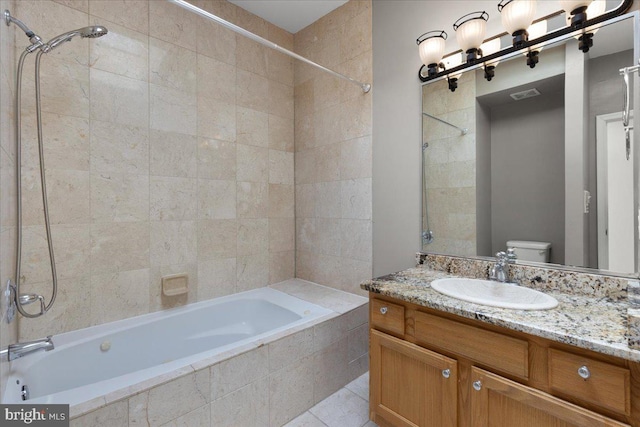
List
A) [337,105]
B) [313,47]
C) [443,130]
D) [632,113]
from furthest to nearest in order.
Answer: [313,47], [337,105], [443,130], [632,113]

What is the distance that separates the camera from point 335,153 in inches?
96.8

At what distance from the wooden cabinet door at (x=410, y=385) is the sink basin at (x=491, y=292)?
0.94ft

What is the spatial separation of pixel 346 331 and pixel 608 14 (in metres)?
2.11

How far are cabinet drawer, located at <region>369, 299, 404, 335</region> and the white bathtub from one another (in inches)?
20.2

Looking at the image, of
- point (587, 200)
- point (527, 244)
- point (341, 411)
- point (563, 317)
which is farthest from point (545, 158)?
point (341, 411)

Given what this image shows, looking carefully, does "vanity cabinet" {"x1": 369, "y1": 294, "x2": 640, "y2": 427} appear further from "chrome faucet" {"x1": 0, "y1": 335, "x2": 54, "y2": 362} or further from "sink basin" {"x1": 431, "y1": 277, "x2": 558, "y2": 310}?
"chrome faucet" {"x1": 0, "y1": 335, "x2": 54, "y2": 362}

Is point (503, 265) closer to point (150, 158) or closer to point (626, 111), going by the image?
point (626, 111)

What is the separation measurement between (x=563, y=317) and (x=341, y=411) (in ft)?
4.28

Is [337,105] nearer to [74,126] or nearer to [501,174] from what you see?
[501,174]

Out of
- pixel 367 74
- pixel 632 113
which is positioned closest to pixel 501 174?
pixel 632 113

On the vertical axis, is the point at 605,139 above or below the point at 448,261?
above

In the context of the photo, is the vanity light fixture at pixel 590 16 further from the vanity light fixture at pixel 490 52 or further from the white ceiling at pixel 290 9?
the white ceiling at pixel 290 9

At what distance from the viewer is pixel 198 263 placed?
221 centimetres

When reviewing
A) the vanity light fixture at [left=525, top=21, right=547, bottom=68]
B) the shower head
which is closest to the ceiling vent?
the vanity light fixture at [left=525, top=21, right=547, bottom=68]
